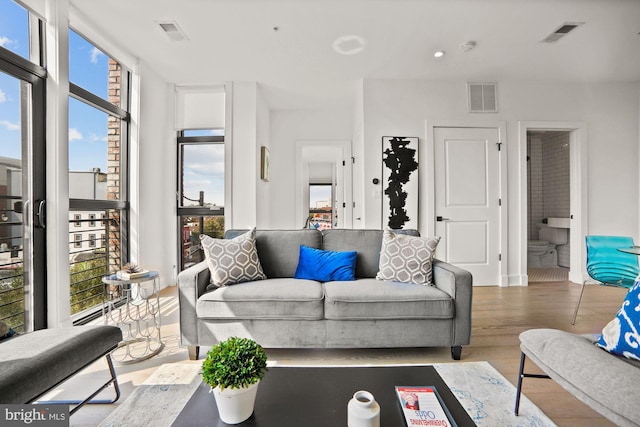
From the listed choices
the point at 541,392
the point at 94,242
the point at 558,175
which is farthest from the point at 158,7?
the point at 558,175

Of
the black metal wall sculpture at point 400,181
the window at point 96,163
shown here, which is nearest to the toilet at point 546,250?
the black metal wall sculpture at point 400,181

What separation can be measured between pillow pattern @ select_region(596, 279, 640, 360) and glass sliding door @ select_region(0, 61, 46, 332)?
343 cm

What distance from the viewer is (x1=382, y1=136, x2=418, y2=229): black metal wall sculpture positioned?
3.95m

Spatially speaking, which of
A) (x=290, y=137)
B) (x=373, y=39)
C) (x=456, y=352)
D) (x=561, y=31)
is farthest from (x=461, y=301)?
(x=290, y=137)

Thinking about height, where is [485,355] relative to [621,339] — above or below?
below

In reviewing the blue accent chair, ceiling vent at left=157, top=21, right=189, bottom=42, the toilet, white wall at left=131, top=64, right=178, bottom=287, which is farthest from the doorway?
ceiling vent at left=157, top=21, right=189, bottom=42

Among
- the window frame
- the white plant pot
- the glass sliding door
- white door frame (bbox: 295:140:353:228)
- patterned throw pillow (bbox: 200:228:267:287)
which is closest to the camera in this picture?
the white plant pot

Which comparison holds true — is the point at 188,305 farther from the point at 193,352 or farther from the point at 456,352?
the point at 456,352

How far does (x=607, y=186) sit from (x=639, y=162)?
1.67 feet

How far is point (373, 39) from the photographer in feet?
10.1

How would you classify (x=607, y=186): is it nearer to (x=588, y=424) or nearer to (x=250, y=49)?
(x=588, y=424)

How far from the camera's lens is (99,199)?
301 cm

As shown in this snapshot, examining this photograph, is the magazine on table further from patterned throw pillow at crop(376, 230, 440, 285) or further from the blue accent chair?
the blue accent chair

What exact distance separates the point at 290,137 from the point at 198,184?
6.10ft
